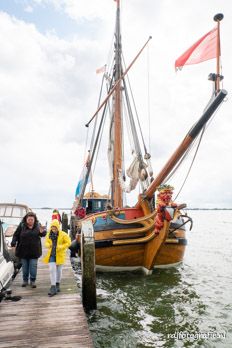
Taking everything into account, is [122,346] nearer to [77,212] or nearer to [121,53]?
[77,212]

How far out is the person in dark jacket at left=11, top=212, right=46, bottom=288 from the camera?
303 inches

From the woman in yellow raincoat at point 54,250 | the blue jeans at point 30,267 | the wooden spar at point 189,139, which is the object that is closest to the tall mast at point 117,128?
the wooden spar at point 189,139

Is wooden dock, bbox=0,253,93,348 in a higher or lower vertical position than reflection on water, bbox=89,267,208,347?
higher

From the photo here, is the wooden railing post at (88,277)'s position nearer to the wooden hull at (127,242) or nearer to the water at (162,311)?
the water at (162,311)

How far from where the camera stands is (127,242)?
508 inches

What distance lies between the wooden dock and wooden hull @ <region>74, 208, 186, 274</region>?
17.2ft

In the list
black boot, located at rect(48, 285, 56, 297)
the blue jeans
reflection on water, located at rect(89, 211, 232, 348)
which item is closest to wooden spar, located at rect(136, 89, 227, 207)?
reflection on water, located at rect(89, 211, 232, 348)

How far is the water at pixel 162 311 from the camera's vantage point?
23.8 feet

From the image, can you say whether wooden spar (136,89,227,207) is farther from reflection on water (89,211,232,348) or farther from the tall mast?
the tall mast

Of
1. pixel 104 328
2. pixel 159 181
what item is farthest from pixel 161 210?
pixel 104 328

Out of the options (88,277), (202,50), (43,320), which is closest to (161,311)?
(88,277)

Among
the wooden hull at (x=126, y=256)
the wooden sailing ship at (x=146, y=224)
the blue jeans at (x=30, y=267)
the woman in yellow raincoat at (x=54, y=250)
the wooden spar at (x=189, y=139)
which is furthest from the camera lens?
the wooden hull at (x=126, y=256)

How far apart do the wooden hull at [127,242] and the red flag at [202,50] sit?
20.6ft

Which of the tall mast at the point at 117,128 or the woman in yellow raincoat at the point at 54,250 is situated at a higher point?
the tall mast at the point at 117,128
